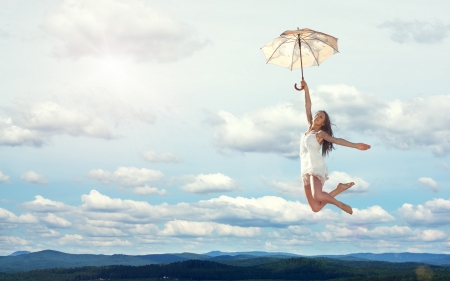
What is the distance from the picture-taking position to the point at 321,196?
16.5 m

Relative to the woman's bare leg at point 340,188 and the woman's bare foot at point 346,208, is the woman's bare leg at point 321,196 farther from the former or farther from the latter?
the woman's bare leg at point 340,188

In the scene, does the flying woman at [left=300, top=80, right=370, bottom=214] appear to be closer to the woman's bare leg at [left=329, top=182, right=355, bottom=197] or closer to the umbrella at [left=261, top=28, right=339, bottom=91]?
the woman's bare leg at [left=329, top=182, right=355, bottom=197]

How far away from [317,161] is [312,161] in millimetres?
163

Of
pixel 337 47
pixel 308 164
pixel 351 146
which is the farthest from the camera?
pixel 337 47

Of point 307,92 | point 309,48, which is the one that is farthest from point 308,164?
point 309,48

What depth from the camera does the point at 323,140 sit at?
16938mm

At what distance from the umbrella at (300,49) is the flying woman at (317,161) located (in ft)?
5.64

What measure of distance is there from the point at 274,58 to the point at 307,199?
5.22 metres

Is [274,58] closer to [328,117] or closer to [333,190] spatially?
[328,117]

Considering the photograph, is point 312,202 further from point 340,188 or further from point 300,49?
point 300,49

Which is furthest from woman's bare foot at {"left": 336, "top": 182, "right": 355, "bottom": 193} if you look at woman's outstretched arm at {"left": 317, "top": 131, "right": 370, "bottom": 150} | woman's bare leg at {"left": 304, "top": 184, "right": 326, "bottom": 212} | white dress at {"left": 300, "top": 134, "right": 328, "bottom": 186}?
woman's outstretched arm at {"left": 317, "top": 131, "right": 370, "bottom": 150}

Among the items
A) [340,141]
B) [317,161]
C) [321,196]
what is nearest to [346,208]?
[321,196]

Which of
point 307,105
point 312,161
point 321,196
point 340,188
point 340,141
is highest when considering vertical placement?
point 307,105

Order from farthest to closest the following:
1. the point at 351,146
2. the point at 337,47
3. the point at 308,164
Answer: the point at 337,47 → the point at 308,164 → the point at 351,146
